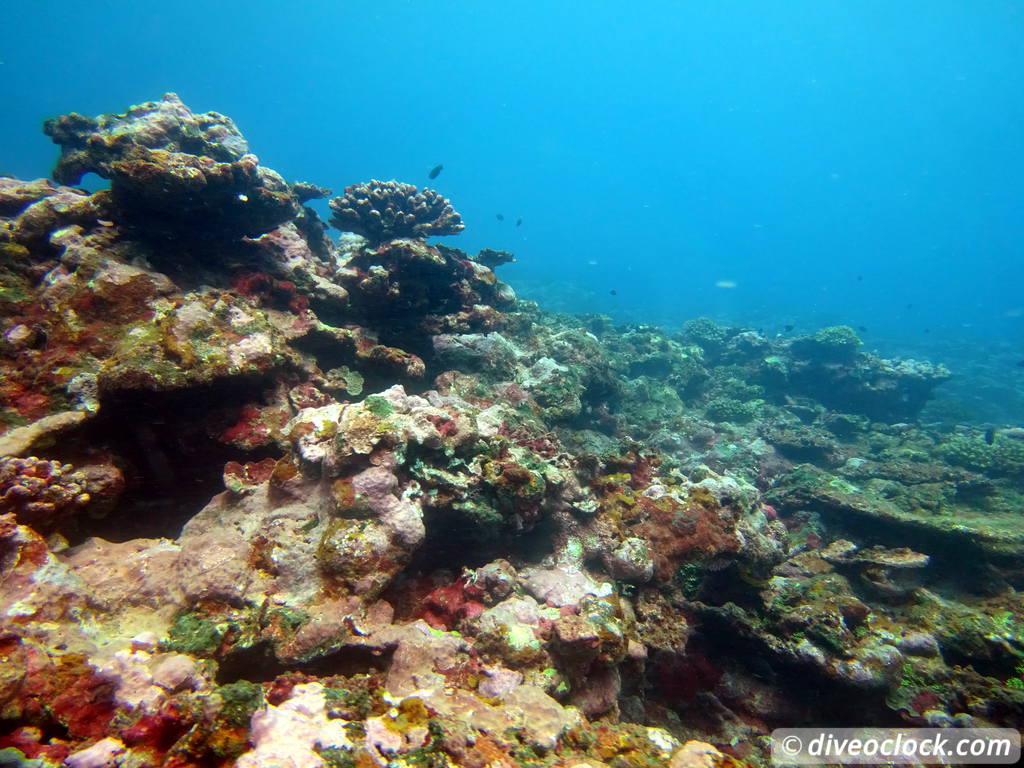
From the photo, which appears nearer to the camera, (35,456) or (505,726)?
(505,726)

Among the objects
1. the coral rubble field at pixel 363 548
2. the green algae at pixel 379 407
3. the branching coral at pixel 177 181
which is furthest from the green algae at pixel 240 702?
the branching coral at pixel 177 181

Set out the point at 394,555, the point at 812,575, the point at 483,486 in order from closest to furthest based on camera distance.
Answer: the point at 394,555, the point at 483,486, the point at 812,575

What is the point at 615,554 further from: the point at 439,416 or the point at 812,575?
the point at 812,575

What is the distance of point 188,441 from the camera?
18.3 feet

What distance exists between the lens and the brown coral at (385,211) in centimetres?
1068

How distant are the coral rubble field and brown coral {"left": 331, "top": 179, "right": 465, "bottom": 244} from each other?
1471 mm

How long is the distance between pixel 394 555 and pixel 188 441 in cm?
303

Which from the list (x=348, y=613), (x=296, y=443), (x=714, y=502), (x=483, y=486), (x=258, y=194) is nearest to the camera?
(x=348, y=613)

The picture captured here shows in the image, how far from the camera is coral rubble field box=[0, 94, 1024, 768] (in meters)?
3.32

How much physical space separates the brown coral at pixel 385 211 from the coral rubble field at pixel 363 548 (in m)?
1.47

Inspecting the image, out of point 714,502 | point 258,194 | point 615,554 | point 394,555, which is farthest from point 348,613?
point 258,194

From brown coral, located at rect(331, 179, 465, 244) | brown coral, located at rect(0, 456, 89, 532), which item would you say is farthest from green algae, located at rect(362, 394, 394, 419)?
brown coral, located at rect(331, 179, 465, 244)

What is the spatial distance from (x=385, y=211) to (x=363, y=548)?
853 cm

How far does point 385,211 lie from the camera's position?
10766 mm
